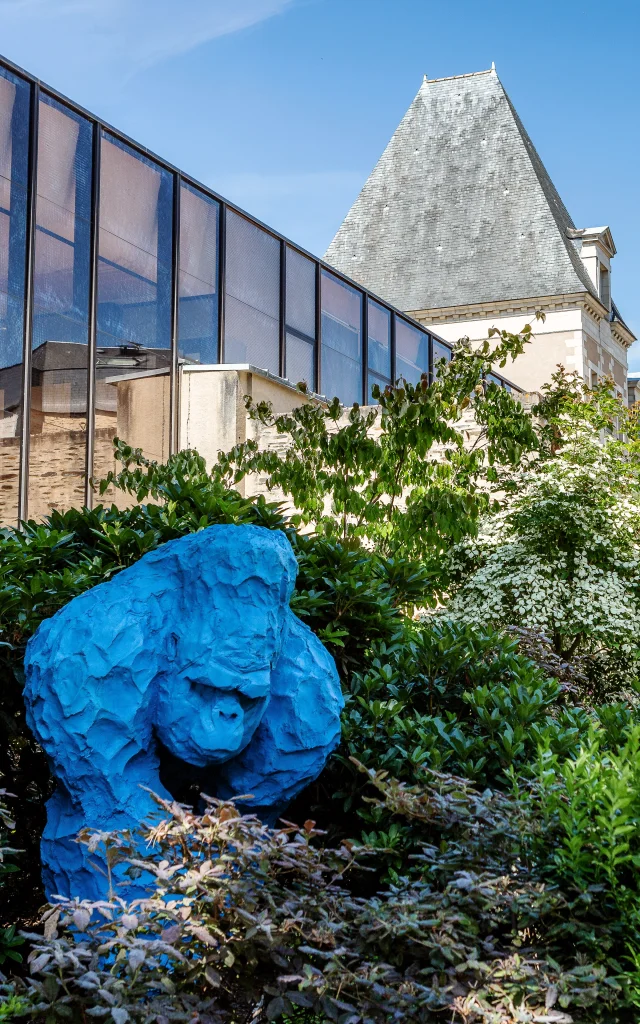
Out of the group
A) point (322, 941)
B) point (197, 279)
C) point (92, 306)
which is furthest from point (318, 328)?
point (322, 941)

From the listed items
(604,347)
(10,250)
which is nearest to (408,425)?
(10,250)

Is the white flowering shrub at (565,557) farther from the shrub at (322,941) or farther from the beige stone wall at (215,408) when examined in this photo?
the shrub at (322,941)

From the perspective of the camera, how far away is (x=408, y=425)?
811 centimetres

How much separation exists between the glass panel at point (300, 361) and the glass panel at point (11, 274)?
5752 millimetres

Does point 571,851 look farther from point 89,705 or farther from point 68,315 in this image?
point 68,315

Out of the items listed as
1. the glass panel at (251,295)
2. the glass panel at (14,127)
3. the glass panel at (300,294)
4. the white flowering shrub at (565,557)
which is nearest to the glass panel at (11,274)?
the glass panel at (14,127)

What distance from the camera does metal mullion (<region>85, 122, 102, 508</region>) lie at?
12.4 meters

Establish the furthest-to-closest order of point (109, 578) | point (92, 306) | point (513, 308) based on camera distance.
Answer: point (513, 308)
point (92, 306)
point (109, 578)

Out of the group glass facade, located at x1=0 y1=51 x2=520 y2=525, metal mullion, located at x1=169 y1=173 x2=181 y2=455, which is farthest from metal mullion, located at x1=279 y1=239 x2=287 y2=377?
metal mullion, located at x1=169 y1=173 x2=181 y2=455

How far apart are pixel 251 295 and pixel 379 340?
458cm

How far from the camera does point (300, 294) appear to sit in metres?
17.1

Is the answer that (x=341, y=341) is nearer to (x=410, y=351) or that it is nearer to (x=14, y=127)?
(x=410, y=351)

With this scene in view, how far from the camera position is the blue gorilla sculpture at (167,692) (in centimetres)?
350

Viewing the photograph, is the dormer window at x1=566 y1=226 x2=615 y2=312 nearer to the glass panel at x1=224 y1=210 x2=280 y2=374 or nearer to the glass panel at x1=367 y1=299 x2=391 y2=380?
the glass panel at x1=367 y1=299 x2=391 y2=380
